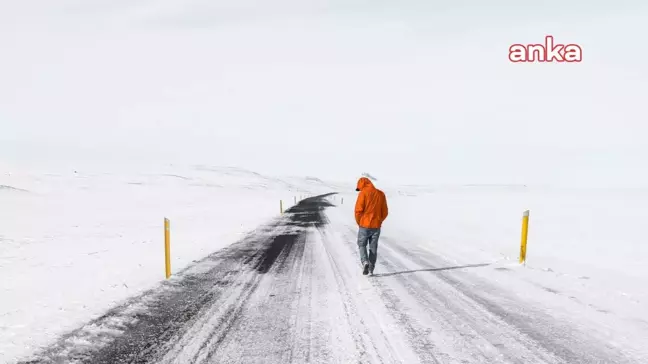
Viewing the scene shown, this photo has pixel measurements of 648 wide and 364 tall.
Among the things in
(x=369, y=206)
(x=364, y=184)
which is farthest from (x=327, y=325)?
(x=364, y=184)

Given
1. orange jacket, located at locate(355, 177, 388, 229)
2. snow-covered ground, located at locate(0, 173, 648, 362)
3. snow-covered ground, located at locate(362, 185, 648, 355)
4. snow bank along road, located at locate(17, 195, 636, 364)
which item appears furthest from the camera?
orange jacket, located at locate(355, 177, 388, 229)

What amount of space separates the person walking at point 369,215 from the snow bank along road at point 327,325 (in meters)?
0.41

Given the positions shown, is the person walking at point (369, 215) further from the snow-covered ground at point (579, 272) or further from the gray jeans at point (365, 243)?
the snow-covered ground at point (579, 272)

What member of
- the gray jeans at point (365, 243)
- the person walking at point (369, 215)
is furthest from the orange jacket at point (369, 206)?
the gray jeans at point (365, 243)

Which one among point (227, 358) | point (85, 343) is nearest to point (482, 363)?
point (227, 358)

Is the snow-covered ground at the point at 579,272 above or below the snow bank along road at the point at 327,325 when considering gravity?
below

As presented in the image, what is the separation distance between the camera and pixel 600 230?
1889cm

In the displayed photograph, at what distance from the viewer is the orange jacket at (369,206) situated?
291 inches

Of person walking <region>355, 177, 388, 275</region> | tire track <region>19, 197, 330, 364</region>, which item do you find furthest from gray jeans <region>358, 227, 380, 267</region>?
tire track <region>19, 197, 330, 364</region>

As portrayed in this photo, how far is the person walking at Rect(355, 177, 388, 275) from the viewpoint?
741 centimetres

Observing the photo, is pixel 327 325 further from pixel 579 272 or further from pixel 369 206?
pixel 579 272

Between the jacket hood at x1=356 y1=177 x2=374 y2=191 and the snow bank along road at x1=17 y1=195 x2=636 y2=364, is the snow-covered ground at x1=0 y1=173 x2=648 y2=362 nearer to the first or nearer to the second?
the snow bank along road at x1=17 y1=195 x2=636 y2=364

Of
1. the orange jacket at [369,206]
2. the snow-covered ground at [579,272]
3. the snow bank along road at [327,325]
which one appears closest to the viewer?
the snow bank along road at [327,325]

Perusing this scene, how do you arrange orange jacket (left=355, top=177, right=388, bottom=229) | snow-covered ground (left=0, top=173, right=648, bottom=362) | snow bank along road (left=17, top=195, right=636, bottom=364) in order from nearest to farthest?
1. snow bank along road (left=17, top=195, right=636, bottom=364)
2. snow-covered ground (left=0, top=173, right=648, bottom=362)
3. orange jacket (left=355, top=177, right=388, bottom=229)
